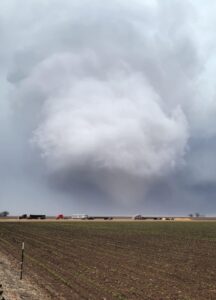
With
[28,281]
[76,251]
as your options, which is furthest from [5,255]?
[28,281]

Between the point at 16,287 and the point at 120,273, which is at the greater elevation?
the point at 120,273

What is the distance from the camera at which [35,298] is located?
20000 mm

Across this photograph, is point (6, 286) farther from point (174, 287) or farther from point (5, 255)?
point (5, 255)

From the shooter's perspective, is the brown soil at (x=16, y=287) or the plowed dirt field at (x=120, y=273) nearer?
the brown soil at (x=16, y=287)

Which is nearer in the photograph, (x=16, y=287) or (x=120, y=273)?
(x=16, y=287)

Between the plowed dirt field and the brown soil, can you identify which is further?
the plowed dirt field

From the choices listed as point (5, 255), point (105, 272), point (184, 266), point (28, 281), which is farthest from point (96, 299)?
point (5, 255)

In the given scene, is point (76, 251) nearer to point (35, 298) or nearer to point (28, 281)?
point (28, 281)

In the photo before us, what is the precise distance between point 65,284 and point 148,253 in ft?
57.7

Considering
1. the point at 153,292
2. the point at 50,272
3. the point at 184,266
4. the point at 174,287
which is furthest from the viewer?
the point at 184,266

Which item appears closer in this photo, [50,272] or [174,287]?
[174,287]

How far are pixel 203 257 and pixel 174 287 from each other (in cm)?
1593

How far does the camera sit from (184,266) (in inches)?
1249

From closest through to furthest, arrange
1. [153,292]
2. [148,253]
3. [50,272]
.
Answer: [153,292]
[50,272]
[148,253]
